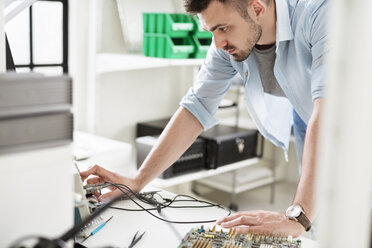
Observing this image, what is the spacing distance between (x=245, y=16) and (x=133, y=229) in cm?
74

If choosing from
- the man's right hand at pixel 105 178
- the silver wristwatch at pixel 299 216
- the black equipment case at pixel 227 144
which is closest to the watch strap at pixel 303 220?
the silver wristwatch at pixel 299 216

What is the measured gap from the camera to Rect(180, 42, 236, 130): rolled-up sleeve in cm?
168

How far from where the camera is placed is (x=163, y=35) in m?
2.67

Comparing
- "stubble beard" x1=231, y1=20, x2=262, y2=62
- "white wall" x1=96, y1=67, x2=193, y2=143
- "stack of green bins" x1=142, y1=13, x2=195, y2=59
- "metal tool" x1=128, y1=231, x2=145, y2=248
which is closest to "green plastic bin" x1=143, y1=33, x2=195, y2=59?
"stack of green bins" x1=142, y1=13, x2=195, y2=59

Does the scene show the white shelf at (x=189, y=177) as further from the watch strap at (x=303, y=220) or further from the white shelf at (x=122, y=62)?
the watch strap at (x=303, y=220)

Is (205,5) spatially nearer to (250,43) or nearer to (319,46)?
(250,43)

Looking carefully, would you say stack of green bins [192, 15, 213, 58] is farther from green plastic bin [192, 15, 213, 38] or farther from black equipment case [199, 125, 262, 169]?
black equipment case [199, 125, 262, 169]

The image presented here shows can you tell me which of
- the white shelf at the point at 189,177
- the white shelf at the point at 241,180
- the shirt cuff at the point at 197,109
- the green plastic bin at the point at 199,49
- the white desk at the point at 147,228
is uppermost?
the green plastic bin at the point at 199,49

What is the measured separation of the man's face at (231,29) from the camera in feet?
4.78

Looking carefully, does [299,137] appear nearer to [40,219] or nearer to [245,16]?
[245,16]

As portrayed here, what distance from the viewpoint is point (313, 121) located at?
52.5 inches

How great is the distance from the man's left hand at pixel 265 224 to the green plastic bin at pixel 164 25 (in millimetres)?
1682

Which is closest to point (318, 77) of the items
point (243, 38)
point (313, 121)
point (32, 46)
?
point (313, 121)

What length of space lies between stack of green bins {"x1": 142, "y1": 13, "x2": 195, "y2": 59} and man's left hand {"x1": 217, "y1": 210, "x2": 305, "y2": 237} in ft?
5.32
